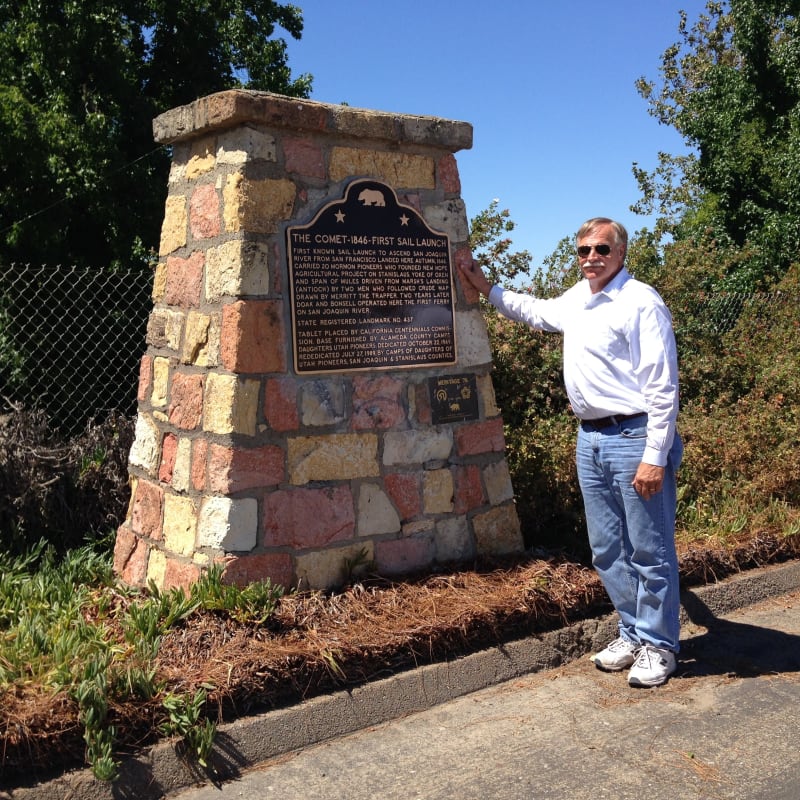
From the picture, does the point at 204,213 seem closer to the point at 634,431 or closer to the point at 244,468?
the point at 244,468

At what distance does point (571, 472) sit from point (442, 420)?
1290mm

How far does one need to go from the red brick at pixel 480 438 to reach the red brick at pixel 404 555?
20.5 inches

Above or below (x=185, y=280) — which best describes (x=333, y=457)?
below

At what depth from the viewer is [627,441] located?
3.72 meters

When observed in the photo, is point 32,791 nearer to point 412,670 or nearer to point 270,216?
point 412,670

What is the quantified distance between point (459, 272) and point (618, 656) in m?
2.07

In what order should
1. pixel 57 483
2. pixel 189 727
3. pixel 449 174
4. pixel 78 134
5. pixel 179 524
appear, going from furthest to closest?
pixel 78 134
pixel 57 483
pixel 449 174
pixel 179 524
pixel 189 727

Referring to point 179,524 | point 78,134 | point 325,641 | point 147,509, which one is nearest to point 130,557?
point 147,509

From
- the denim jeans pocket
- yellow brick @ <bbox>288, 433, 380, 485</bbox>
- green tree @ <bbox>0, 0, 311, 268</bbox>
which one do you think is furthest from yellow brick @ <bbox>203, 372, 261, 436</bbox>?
green tree @ <bbox>0, 0, 311, 268</bbox>

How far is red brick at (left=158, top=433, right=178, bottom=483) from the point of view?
13.6 feet

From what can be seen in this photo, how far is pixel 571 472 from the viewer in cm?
534

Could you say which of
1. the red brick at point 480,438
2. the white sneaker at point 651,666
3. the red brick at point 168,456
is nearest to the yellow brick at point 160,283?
the red brick at point 168,456

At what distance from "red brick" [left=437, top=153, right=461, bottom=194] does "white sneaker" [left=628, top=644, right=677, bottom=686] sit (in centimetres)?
248

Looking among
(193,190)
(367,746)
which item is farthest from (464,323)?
(367,746)
